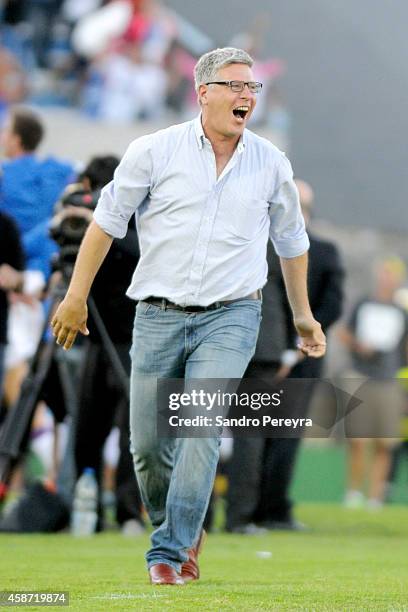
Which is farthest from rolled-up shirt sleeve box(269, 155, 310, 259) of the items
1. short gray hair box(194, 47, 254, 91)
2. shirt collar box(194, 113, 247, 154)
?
short gray hair box(194, 47, 254, 91)

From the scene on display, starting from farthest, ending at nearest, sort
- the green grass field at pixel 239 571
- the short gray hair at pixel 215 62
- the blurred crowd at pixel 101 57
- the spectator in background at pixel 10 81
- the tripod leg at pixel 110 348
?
1. the blurred crowd at pixel 101 57
2. the spectator in background at pixel 10 81
3. the tripod leg at pixel 110 348
4. the short gray hair at pixel 215 62
5. the green grass field at pixel 239 571

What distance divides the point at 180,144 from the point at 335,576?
77.5 inches

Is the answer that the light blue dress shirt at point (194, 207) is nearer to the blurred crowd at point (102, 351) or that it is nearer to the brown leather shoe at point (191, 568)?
the blurred crowd at point (102, 351)

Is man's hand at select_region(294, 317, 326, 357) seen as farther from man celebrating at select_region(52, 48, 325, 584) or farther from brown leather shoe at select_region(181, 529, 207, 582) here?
brown leather shoe at select_region(181, 529, 207, 582)

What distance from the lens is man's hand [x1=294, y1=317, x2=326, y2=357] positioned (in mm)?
5676

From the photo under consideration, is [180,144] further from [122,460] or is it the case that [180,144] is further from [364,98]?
[364,98]

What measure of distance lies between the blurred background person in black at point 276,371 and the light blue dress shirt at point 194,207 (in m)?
3.10

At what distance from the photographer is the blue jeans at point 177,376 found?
17.5 ft

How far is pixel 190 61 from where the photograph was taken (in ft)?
67.5

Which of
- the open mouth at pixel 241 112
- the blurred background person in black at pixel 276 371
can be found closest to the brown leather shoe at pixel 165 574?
the open mouth at pixel 241 112

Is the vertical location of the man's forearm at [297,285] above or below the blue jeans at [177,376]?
above

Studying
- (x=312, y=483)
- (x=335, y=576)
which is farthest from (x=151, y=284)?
(x=312, y=483)

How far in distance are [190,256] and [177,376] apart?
0.46 m

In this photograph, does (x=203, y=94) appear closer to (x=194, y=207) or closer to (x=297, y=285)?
(x=194, y=207)
